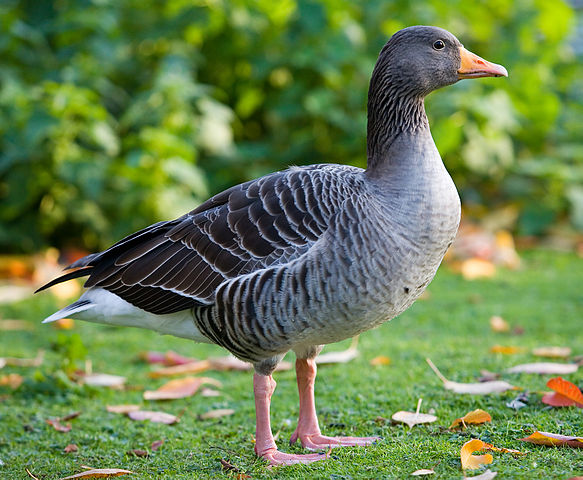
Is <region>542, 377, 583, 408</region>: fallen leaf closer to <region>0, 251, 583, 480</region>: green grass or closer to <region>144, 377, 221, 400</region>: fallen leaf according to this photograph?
<region>0, 251, 583, 480</region>: green grass

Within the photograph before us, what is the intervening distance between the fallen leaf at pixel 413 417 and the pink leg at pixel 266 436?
57 cm

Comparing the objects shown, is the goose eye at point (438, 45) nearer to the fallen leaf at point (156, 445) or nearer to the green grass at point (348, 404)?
the green grass at point (348, 404)

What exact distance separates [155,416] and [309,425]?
1.10 metres

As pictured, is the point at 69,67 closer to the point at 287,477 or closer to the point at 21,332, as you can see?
the point at 21,332

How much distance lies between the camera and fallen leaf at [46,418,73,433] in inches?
182

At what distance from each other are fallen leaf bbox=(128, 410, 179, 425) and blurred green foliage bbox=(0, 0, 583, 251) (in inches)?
141

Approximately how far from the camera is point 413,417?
14.0 ft

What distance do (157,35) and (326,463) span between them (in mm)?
6871

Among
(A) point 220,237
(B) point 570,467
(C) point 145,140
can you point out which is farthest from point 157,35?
(B) point 570,467

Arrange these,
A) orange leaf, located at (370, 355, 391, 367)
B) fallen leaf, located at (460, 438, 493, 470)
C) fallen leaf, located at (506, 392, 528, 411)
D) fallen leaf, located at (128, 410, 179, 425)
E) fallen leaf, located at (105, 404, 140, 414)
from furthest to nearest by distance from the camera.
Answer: orange leaf, located at (370, 355, 391, 367) < fallen leaf, located at (105, 404, 140, 414) < fallen leaf, located at (128, 410, 179, 425) < fallen leaf, located at (506, 392, 528, 411) < fallen leaf, located at (460, 438, 493, 470)

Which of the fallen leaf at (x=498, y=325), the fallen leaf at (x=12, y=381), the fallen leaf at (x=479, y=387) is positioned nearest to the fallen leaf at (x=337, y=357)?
the fallen leaf at (x=479, y=387)

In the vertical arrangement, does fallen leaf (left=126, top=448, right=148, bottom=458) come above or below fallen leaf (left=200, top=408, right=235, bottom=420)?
below

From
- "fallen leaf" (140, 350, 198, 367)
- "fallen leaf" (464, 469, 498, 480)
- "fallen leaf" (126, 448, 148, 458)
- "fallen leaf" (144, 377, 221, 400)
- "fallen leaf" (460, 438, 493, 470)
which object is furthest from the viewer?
"fallen leaf" (140, 350, 198, 367)

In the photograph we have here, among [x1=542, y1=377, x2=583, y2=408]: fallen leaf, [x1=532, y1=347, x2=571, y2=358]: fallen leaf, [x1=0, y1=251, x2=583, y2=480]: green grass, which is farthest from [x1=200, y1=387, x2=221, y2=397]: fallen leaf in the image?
[x1=532, y1=347, x2=571, y2=358]: fallen leaf
